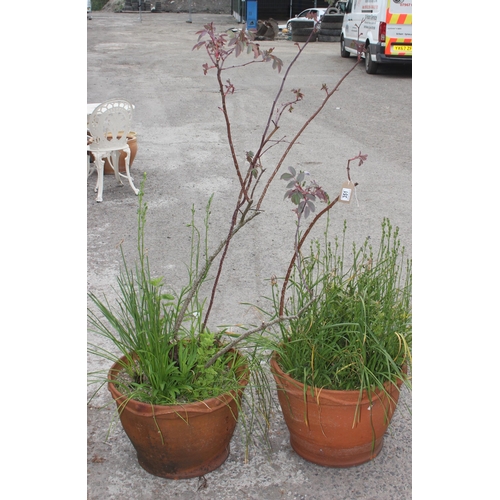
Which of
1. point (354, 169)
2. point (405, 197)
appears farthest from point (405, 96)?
point (405, 197)

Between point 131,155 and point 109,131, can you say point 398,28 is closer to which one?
point 131,155

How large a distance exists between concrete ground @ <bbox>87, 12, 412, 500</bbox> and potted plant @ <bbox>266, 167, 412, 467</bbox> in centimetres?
18

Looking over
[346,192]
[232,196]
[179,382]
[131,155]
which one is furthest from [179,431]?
[131,155]

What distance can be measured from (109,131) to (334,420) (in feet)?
14.7

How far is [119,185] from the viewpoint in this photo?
22.7ft

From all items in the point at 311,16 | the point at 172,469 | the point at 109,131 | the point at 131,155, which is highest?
the point at 311,16

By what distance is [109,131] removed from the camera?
629 centimetres

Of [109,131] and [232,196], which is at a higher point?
[109,131]

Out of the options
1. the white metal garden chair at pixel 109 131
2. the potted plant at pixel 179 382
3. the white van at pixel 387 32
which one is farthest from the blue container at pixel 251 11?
the potted plant at pixel 179 382

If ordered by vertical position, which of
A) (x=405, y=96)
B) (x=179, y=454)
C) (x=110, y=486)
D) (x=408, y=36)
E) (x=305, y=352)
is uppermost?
(x=408, y=36)

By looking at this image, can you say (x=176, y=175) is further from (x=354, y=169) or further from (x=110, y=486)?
(x=110, y=486)

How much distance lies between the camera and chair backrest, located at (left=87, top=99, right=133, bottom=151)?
6.16m

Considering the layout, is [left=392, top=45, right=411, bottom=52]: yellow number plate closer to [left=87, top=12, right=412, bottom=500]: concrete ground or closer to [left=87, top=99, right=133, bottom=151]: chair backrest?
[left=87, top=12, right=412, bottom=500]: concrete ground

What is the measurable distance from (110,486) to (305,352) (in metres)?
0.96
